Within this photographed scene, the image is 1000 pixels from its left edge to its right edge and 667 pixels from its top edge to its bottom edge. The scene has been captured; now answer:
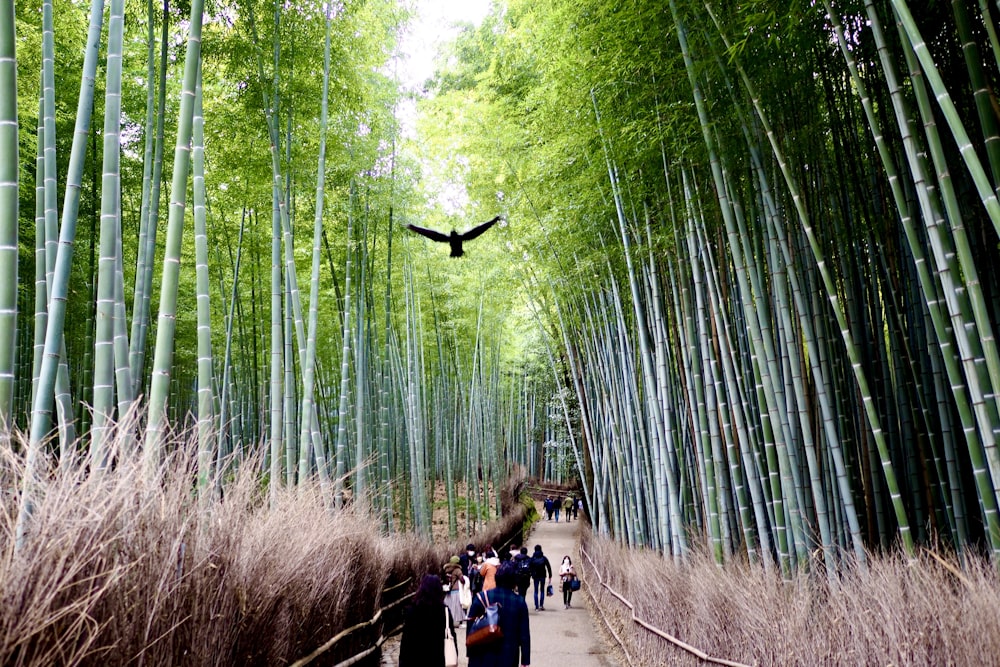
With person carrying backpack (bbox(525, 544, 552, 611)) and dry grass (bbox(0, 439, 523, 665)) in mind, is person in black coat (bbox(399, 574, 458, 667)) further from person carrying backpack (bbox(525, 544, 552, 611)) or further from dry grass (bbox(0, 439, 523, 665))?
person carrying backpack (bbox(525, 544, 552, 611))

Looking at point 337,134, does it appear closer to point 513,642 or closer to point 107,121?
point 107,121

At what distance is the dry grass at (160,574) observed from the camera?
1460 mm

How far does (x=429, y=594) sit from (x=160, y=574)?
1.56 m

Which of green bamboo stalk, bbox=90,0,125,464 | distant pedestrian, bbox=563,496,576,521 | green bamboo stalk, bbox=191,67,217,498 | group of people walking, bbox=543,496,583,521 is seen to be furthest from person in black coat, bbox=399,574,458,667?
distant pedestrian, bbox=563,496,576,521

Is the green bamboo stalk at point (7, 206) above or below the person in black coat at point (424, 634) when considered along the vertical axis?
above

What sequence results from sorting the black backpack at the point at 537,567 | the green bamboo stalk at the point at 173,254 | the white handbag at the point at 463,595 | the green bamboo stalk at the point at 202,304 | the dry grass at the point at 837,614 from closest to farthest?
the dry grass at the point at 837,614 < the green bamboo stalk at the point at 173,254 < the green bamboo stalk at the point at 202,304 < the white handbag at the point at 463,595 < the black backpack at the point at 537,567

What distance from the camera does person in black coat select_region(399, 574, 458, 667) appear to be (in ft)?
10.4

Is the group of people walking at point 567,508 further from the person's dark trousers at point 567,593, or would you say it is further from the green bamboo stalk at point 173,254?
the green bamboo stalk at point 173,254

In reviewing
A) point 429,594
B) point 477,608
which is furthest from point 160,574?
point 477,608

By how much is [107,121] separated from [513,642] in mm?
2866

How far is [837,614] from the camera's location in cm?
263

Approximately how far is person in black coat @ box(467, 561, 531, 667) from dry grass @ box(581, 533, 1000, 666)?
90cm

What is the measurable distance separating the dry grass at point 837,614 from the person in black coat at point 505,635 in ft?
2.94

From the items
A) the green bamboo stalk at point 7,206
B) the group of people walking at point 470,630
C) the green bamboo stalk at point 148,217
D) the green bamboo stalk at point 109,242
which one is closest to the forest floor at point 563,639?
the group of people walking at point 470,630
